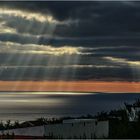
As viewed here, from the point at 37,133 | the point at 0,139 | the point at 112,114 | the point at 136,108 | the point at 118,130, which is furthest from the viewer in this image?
the point at 112,114

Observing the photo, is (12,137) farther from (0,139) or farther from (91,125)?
(91,125)

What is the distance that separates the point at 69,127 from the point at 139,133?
14.8ft

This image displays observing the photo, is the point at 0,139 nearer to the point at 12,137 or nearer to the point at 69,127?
the point at 12,137

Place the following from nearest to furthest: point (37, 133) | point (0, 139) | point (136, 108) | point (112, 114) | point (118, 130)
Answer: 1. point (0, 139)
2. point (118, 130)
3. point (37, 133)
4. point (136, 108)
5. point (112, 114)

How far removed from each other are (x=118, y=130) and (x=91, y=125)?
2.08m

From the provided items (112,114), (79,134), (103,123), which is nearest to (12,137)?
(79,134)

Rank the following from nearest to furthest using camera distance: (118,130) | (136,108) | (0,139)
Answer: (0,139), (118,130), (136,108)

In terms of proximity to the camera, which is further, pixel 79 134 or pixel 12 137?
pixel 79 134

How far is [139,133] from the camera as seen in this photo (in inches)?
854

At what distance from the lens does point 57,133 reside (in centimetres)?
2509

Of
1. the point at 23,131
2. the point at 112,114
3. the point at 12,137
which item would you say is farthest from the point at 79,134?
the point at 112,114

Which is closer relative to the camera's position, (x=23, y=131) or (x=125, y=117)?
(x=23, y=131)

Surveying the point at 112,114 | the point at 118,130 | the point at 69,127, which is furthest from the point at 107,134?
the point at 112,114

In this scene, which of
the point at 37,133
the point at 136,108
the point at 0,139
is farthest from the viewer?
the point at 136,108
